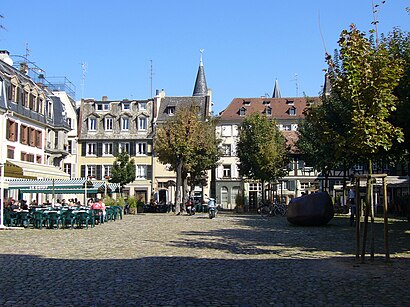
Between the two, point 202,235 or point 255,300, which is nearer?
point 255,300

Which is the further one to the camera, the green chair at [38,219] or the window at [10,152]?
the window at [10,152]

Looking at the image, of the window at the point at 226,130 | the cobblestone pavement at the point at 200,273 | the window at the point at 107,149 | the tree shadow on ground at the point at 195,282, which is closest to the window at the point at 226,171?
the window at the point at 226,130

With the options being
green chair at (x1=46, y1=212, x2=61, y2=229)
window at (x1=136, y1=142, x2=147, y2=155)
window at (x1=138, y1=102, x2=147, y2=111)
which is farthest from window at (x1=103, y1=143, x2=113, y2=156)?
green chair at (x1=46, y1=212, x2=61, y2=229)

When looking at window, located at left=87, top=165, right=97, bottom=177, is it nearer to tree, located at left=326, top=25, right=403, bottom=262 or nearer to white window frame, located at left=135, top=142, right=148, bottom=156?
white window frame, located at left=135, top=142, right=148, bottom=156

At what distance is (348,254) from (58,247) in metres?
8.79

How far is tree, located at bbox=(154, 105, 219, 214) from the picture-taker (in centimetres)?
4147

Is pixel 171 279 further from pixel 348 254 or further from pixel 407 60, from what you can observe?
pixel 407 60

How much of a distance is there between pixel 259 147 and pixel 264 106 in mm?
24854

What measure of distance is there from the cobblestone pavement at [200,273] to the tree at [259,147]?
2943 centimetres

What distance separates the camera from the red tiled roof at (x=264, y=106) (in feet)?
243

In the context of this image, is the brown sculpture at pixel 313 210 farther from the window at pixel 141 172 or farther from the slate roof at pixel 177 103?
the slate roof at pixel 177 103

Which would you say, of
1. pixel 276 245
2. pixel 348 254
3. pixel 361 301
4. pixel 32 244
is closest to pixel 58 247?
pixel 32 244

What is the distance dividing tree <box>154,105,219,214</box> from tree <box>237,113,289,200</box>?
515 cm

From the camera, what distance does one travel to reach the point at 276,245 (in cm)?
1712
